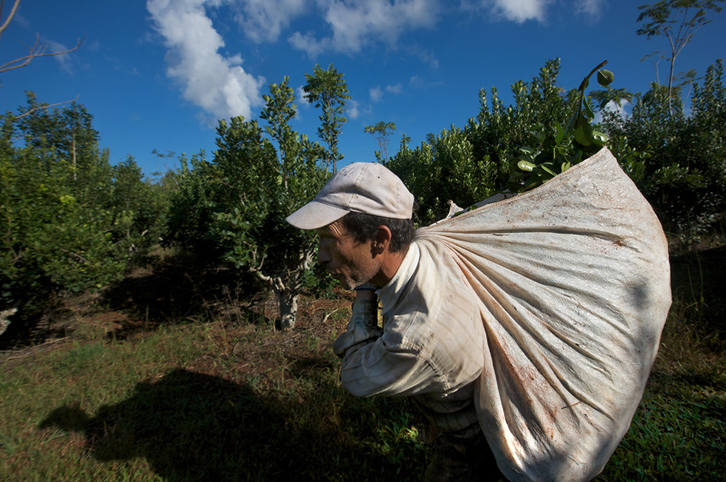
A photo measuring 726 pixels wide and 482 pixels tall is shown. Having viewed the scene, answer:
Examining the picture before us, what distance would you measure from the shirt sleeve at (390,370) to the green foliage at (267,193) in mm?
4316

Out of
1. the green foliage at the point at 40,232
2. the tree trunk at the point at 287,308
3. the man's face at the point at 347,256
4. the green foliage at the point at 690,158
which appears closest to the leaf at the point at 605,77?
the man's face at the point at 347,256

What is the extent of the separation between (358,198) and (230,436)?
3387mm

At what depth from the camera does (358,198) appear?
130cm

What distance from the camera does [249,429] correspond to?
11.3 feet

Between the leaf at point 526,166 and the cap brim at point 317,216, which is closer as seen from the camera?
the cap brim at point 317,216

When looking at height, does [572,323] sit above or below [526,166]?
below

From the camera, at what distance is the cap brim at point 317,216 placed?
1.28 metres

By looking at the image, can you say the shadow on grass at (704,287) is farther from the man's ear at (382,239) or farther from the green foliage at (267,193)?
the green foliage at (267,193)

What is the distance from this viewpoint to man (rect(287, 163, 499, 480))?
3.59 feet

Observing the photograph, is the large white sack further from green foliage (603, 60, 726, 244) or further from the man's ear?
green foliage (603, 60, 726, 244)

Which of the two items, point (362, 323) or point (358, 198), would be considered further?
point (362, 323)

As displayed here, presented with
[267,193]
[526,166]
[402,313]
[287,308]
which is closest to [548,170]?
[526,166]

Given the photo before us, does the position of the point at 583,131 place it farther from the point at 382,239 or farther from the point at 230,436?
the point at 230,436

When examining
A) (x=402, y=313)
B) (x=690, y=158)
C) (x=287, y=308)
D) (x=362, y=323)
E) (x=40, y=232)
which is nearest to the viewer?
(x=402, y=313)
